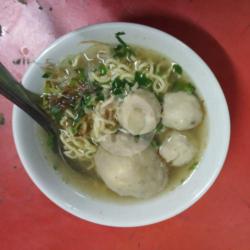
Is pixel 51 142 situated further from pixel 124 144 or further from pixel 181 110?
pixel 181 110

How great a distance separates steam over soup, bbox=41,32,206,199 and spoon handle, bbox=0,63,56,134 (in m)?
0.05

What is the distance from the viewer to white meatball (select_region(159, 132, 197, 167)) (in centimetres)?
134

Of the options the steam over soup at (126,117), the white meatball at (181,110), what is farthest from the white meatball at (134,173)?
the white meatball at (181,110)

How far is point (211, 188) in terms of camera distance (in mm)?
1441

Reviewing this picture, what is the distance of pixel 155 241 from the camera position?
1.48 metres

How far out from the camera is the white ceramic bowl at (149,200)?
4.03 feet

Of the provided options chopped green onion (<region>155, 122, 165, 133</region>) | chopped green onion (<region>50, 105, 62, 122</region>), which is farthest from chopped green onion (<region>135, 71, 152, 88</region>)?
chopped green onion (<region>50, 105, 62, 122</region>)

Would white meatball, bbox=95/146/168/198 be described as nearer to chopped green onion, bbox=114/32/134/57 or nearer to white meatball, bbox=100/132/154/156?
white meatball, bbox=100/132/154/156

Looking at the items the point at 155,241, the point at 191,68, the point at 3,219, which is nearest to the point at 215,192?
the point at 155,241

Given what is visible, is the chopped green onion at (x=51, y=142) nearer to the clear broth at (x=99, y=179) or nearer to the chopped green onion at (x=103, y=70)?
the clear broth at (x=99, y=179)

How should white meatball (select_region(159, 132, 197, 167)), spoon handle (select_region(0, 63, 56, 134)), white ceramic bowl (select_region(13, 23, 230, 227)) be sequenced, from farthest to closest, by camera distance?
1. white meatball (select_region(159, 132, 197, 167))
2. white ceramic bowl (select_region(13, 23, 230, 227))
3. spoon handle (select_region(0, 63, 56, 134))

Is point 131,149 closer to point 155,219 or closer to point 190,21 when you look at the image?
point 155,219

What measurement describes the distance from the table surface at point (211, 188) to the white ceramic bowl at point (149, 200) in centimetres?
14

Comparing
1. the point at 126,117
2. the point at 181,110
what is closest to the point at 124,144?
the point at 126,117
